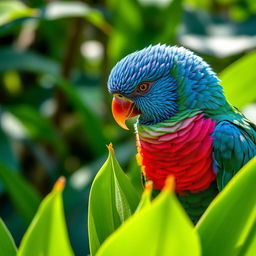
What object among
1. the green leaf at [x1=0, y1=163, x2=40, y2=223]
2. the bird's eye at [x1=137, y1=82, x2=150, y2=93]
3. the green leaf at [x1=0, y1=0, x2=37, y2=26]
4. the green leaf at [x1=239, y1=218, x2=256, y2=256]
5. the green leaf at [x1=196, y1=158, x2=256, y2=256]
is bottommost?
the green leaf at [x1=0, y1=163, x2=40, y2=223]

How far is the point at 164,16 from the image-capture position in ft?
8.58

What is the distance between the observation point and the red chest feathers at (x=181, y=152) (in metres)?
1.56

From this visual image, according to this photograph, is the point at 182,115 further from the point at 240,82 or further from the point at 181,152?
the point at 240,82

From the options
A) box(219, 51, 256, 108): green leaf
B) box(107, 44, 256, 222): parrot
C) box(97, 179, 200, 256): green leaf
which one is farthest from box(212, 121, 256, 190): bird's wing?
box(97, 179, 200, 256): green leaf

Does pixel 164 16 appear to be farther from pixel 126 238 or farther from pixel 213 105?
pixel 126 238

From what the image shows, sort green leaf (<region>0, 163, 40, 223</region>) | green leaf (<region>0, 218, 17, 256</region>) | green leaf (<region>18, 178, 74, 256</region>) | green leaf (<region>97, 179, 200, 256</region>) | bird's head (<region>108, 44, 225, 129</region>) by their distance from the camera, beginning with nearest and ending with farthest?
green leaf (<region>97, 179, 200, 256</region>)
green leaf (<region>18, 178, 74, 256</region>)
green leaf (<region>0, 218, 17, 256</region>)
bird's head (<region>108, 44, 225, 129</region>)
green leaf (<region>0, 163, 40, 223</region>)

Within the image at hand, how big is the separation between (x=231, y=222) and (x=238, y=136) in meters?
0.65

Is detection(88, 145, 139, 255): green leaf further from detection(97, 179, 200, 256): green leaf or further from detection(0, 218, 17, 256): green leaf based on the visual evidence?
detection(97, 179, 200, 256): green leaf

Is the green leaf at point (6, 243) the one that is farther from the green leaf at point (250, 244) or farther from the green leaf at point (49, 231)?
the green leaf at point (250, 244)

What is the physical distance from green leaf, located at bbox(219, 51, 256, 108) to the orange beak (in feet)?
1.52

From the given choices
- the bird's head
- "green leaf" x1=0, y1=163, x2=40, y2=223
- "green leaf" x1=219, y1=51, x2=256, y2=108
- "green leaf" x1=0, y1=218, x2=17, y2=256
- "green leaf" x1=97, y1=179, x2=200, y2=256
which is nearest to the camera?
"green leaf" x1=97, y1=179, x2=200, y2=256

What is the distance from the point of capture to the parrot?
153 cm

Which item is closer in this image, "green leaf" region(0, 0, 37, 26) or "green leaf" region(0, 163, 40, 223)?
"green leaf" region(0, 0, 37, 26)

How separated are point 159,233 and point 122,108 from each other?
2.61 feet
